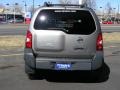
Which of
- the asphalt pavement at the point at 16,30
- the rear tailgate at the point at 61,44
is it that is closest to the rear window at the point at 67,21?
the rear tailgate at the point at 61,44

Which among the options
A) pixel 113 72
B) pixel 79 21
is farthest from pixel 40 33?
pixel 113 72

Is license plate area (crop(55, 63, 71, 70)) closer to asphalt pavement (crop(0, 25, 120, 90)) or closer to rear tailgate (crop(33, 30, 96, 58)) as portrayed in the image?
rear tailgate (crop(33, 30, 96, 58))

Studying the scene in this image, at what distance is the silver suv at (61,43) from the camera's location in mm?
9852

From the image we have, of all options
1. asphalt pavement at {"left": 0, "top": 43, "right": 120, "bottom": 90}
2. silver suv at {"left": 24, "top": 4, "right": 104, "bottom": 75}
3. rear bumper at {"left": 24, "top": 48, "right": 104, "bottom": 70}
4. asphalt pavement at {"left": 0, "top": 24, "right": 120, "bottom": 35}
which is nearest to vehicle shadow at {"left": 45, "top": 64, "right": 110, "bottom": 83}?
asphalt pavement at {"left": 0, "top": 43, "right": 120, "bottom": 90}

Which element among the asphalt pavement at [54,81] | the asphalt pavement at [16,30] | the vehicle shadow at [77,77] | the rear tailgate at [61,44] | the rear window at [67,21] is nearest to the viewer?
the asphalt pavement at [54,81]

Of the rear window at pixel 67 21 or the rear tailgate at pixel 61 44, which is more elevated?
the rear window at pixel 67 21

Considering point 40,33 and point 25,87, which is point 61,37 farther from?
point 25,87

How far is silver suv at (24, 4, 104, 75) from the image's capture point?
9.85 m

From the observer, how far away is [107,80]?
10781 mm

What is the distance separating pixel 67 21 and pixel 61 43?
586 millimetres

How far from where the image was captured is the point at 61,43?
389 inches

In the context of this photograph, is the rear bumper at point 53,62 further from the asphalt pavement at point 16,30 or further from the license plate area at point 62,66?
the asphalt pavement at point 16,30

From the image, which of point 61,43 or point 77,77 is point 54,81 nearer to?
point 77,77

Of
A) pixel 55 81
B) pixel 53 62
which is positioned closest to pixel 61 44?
pixel 53 62
